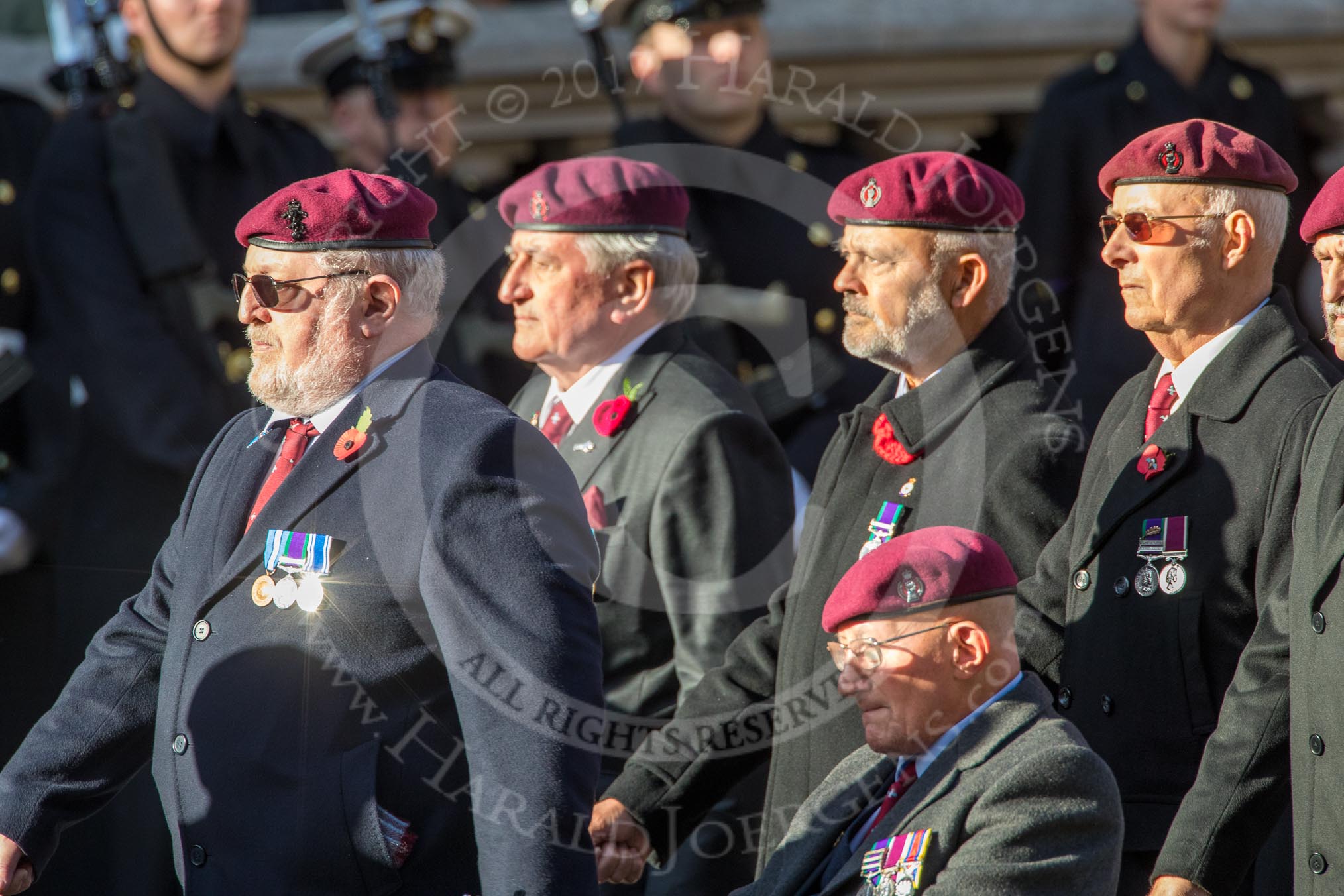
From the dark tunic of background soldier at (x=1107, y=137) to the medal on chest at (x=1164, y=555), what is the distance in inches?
80.3

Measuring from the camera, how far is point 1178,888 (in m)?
3.39

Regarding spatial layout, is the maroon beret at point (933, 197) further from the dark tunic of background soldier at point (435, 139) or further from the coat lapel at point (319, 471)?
the dark tunic of background soldier at point (435, 139)

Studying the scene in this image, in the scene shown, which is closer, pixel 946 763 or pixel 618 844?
pixel 946 763

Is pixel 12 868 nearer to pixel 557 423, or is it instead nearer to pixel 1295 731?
pixel 557 423

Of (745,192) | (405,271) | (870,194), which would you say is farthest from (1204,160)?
(745,192)

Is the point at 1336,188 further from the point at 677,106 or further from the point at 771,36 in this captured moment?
the point at 771,36

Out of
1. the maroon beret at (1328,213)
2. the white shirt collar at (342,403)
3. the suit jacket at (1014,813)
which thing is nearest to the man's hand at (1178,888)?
the suit jacket at (1014,813)

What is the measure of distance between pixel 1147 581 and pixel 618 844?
123 cm

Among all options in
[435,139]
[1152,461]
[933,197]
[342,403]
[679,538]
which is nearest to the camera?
[342,403]

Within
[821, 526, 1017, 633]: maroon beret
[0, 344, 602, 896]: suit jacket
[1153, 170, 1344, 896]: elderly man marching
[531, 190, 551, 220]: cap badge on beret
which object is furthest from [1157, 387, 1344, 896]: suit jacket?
[531, 190, 551, 220]: cap badge on beret

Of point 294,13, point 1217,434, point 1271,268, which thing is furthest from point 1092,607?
point 294,13

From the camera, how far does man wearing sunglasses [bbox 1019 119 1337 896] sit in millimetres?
3633

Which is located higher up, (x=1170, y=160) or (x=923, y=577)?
(x=1170, y=160)

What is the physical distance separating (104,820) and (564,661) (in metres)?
2.41
